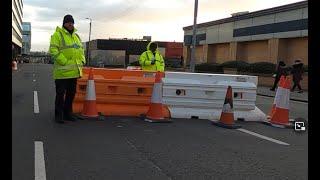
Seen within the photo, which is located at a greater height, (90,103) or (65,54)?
(65,54)

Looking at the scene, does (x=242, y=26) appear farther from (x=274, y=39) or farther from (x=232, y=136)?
(x=232, y=136)

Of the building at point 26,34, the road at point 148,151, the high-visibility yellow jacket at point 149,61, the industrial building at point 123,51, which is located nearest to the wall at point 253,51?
the industrial building at point 123,51

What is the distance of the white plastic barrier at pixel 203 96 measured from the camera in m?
11.7

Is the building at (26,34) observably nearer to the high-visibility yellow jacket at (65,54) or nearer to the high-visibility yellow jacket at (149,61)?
the high-visibility yellow jacket at (149,61)

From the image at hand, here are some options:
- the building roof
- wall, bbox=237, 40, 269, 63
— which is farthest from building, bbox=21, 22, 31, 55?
wall, bbox=237, 40, 269, 63

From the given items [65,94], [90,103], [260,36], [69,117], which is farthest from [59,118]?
[260,36]

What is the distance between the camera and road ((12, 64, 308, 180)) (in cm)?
633

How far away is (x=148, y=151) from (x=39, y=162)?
1.78 metres

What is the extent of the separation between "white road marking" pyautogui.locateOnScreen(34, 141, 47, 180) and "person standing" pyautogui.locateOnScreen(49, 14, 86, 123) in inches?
90.2

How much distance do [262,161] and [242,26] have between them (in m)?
42.9

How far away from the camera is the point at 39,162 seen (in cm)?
656

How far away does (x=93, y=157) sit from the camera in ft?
23.2

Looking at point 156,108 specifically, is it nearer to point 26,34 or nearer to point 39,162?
point 39,162

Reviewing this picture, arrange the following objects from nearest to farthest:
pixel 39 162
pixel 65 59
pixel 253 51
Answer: pixel 39 162
pixel 65 59
pixel 253 51
